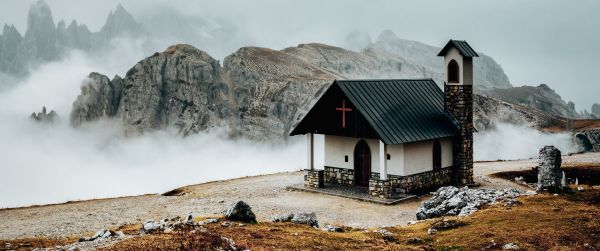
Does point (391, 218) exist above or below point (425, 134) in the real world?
below

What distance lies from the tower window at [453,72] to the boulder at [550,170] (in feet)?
43.8

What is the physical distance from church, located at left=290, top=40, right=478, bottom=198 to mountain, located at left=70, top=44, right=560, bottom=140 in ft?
350

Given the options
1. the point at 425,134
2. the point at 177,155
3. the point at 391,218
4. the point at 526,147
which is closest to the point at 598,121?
the point at 526,147

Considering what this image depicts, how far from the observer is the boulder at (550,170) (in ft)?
92.3

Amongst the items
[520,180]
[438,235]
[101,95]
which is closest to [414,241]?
[438,235]

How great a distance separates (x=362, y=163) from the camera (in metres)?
39.8

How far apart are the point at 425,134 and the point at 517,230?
16419 millimetres

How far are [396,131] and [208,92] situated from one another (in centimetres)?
13149

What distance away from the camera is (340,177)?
41.0 meters

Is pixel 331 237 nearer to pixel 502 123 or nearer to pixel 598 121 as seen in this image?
pixel 598 121

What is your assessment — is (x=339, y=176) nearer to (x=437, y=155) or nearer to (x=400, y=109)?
(x=400, y=109)

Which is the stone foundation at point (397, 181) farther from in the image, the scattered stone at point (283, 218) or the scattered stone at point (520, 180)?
the scattered stone at point (283, 218)

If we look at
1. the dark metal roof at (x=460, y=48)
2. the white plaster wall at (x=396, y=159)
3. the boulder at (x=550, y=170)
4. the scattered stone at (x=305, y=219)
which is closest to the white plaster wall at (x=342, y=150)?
the white plaster wall at (x=396, y=159)

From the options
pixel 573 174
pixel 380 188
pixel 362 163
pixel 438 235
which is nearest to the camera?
pixel 438 235
